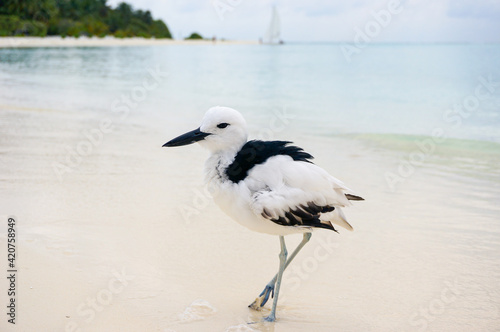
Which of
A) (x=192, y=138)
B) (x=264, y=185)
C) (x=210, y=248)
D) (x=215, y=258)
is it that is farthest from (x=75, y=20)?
(x=264, y=185)

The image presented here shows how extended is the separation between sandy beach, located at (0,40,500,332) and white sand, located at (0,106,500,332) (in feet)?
0.04

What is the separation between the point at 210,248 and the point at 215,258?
0.69 feet

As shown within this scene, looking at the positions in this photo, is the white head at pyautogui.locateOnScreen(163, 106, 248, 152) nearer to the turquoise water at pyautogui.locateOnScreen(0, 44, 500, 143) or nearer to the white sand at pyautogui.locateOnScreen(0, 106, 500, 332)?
the white sand at pyautogui.locateOnScreen(0, 106, 500, 332)

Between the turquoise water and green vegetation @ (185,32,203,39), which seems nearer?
the turquoise water

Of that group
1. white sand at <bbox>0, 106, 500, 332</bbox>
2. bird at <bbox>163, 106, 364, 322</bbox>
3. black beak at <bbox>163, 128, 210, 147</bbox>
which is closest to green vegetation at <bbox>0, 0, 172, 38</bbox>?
white sand at <bbox>0, 106, 500, 332</bbox>

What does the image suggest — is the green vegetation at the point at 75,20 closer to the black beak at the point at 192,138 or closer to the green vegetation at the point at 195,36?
the green vegetation at the point at 195,36

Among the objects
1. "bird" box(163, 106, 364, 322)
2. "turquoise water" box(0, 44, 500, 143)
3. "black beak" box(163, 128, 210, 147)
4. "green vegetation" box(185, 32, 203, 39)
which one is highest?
"green vegetation" box(185, 32, 203, 39)

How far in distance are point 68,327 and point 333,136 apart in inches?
325

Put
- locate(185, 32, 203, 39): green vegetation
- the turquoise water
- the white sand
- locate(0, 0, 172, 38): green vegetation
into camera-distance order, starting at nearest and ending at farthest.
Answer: the white sand → the turquoise water → locate(0, 0, 172, 38): green vegetation → locate(185, 32, 203, 39): green vegetation

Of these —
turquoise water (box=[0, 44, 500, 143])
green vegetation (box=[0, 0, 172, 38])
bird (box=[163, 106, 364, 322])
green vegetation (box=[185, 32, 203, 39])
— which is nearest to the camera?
bird (box=[163, 106, 364, 322])

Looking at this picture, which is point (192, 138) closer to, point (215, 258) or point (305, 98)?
point (215, 258)

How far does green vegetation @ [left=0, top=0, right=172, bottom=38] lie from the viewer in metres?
66.1

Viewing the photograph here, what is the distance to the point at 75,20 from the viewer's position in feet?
269

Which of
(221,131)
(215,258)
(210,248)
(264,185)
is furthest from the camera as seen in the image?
(210,248)
